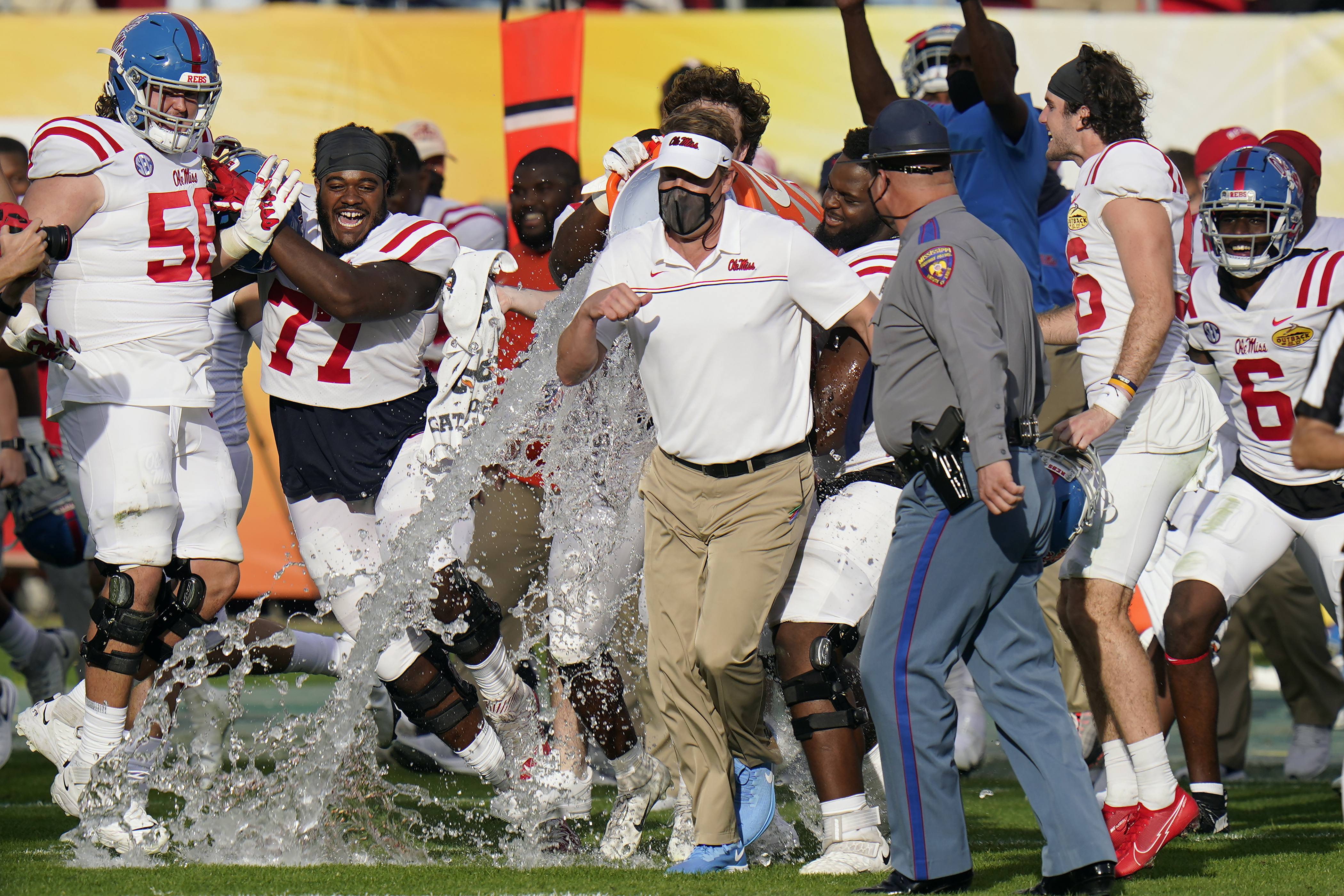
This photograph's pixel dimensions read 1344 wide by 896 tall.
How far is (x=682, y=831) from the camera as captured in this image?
15.7 ft

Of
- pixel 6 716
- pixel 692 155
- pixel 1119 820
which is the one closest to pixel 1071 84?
pixel 692 155

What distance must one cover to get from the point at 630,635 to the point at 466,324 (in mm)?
1232

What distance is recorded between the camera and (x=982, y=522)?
391 centimetres

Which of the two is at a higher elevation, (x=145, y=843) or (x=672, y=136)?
(x=672, y=136)

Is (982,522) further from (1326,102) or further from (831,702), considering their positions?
(1326,102)

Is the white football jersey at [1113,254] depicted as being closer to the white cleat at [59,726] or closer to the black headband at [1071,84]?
the black headband at [1071,84]

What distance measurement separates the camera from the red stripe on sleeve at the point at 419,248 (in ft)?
17.5

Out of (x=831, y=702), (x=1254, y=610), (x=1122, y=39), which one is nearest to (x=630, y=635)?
(x=831, y=702)

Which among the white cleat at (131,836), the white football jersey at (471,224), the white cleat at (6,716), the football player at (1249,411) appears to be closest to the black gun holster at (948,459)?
the football player at (1249,411)

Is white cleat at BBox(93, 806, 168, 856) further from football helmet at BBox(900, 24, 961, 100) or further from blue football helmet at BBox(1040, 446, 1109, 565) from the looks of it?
football helmet at BBox(900, 24, 961, 100)

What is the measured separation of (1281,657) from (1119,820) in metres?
2.91

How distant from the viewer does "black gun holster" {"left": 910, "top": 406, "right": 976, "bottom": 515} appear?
12.7 feet

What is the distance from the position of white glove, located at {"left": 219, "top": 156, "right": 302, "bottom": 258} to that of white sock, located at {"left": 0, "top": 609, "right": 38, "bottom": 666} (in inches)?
109

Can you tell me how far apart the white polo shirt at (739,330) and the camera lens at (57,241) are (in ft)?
5.47
